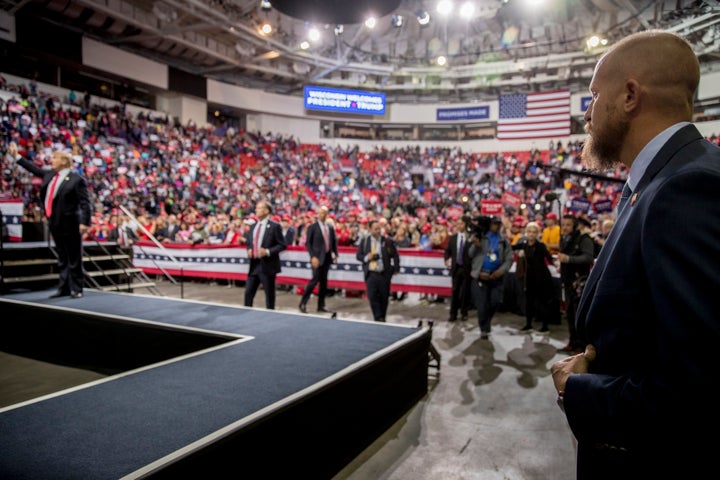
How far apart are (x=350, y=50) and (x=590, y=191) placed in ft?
54.1

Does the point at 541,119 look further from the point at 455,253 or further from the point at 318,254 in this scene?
the point at 318,254

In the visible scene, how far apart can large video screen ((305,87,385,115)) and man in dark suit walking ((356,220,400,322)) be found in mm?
23220

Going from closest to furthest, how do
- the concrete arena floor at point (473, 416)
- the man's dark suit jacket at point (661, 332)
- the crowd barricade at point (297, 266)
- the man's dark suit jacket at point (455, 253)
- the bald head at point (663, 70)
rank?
1. the man's dark suit jacket at point (661, 332)
2. the bald head at point (663, 70)
3. the concrete arena floor at point (473, 416)
4. the man's dark suit jacket at point (455, 253)
5. the crowd barricade at point (297, 266)

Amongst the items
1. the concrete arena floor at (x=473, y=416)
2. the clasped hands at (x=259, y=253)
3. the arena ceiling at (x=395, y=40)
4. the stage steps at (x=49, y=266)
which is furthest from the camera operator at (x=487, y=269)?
the arena ceiling at (x=395, y=40)

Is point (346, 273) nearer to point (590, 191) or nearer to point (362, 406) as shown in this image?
point (362, 406)

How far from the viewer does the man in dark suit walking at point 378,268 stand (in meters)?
6.43

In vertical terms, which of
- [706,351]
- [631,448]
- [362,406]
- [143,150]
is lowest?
[362,406]

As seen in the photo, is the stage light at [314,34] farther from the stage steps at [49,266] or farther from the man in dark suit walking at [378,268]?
the man in dark suit walking at [378,268]

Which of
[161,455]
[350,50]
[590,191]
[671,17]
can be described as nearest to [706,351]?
[161,455]

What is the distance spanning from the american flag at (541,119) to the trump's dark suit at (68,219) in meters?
15.3

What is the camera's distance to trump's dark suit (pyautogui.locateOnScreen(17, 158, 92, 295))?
5438 mm

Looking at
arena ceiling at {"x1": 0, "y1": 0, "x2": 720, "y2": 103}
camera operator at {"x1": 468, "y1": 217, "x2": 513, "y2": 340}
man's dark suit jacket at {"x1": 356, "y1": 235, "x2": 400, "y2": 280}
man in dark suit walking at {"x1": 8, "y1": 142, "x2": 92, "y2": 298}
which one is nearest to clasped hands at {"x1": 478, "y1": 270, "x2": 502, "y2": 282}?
camera operator at {"x1": 468, "y1": 217, "x2": 513, "y2": 340}

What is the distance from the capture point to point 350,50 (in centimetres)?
2747

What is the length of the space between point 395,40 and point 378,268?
28.1 metres
